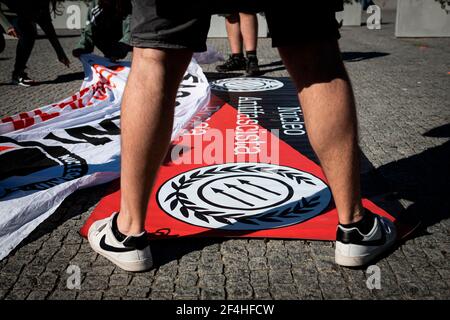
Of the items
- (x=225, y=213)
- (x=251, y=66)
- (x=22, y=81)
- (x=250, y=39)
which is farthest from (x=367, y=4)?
(x=225, y=213)

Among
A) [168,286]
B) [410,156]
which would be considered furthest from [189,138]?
[168,286]

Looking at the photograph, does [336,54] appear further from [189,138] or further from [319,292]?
[189,138]

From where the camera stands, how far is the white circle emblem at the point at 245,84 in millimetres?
4480

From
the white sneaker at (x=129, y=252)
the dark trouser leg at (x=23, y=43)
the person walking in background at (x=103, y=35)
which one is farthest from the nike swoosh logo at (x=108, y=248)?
the person walking in background at (x=103, y=35)

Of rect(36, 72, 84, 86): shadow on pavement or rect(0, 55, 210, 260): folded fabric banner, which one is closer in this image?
rect(0, 55, 210, 260): folded fabric banner

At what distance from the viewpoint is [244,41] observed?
555cm

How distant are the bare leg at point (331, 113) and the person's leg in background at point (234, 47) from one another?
4.22 metres

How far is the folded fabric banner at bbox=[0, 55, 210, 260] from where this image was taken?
76.3 inches

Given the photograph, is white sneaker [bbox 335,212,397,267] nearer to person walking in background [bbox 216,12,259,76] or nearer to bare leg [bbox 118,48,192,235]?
bare leg [bbox 118,48,192,235]

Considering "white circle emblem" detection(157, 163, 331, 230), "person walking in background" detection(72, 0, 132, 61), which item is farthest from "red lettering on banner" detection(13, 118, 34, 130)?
"person walking in background" detection(72, 0, 132, 61)

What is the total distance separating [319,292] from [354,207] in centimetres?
31

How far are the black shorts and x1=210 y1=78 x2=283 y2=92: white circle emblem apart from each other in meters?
3.05
